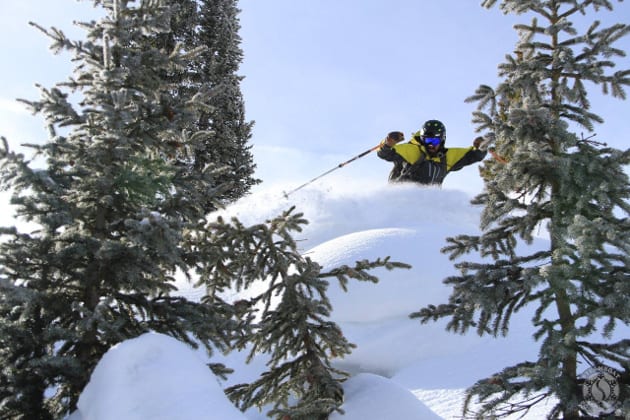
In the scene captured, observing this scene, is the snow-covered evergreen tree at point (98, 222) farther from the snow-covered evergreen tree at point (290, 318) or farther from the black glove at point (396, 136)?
the black glove at point (396, 136)

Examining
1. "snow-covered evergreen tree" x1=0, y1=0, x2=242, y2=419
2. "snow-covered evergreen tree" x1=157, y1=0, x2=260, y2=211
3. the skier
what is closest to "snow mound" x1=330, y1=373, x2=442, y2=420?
"snow-covered evergreen tree" x1=0, y1=0, x2=242, y2=419

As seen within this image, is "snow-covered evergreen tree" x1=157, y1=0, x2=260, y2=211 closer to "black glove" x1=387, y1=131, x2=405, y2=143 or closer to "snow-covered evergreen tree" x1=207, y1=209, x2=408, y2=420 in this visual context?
"black glove" x1=387, y1=131, x2=405, y2=143

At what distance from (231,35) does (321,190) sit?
Answer: 876 cm

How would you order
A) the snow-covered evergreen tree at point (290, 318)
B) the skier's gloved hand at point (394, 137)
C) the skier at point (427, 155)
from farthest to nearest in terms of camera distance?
the skier at point (427, 155) < the skier's gloved hand at point (394, 137) < the snow-covered evergreen tree at point (290, 318)

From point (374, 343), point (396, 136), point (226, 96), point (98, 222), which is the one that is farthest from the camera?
point (226, 96)

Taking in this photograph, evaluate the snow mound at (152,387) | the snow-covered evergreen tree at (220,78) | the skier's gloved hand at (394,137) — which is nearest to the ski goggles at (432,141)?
the skier's gloved hand at (394,137)

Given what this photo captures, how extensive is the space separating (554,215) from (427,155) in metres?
9.03

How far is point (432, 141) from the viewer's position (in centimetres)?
1392

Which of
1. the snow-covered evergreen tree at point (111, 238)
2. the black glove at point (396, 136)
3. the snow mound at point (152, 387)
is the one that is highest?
the black glove at point (396, 136)

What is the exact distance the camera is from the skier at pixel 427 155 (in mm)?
13812

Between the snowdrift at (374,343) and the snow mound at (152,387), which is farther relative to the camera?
the snowdrift at (374,343)

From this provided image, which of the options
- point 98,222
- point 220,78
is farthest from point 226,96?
point 98,222

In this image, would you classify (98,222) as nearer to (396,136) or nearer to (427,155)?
(396,136)

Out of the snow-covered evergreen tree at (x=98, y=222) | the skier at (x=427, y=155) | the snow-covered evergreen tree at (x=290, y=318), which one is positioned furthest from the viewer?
the skier at (x=427, y=155)
